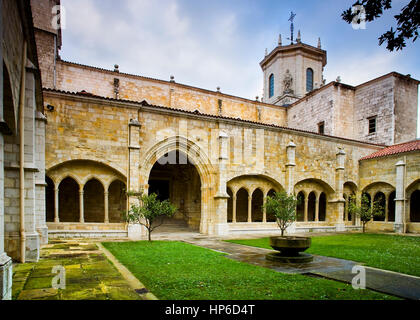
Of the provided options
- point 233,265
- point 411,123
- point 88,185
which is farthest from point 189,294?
point 411,123

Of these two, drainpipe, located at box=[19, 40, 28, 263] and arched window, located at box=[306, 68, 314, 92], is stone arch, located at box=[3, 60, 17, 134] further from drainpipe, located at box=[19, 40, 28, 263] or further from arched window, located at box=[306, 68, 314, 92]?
arched window, located at box=[306, 68, 314, 92]

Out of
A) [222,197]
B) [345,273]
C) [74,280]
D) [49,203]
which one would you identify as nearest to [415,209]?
[222,197]

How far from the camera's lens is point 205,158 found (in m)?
14.2

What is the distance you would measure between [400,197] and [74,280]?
59.2 ft

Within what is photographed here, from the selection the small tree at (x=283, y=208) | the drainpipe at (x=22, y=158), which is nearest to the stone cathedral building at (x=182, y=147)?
the drainpipe at (x=22, y=158)

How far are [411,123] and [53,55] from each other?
25260 mm

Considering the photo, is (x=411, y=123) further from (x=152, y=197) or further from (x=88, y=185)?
(x=88, y=185)

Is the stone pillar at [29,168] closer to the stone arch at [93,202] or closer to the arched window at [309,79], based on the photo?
the stone arch at [93,202]

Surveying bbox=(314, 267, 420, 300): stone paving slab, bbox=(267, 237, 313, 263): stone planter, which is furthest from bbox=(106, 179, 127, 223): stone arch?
bbox=(314, 267, 420, 300): stone paving slab

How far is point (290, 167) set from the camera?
1619 centimetres

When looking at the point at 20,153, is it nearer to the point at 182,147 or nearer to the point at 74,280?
the point at 74,280

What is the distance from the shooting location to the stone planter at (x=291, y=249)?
6820 millimetres

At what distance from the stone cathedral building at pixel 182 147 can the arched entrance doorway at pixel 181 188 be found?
7 centimetres
